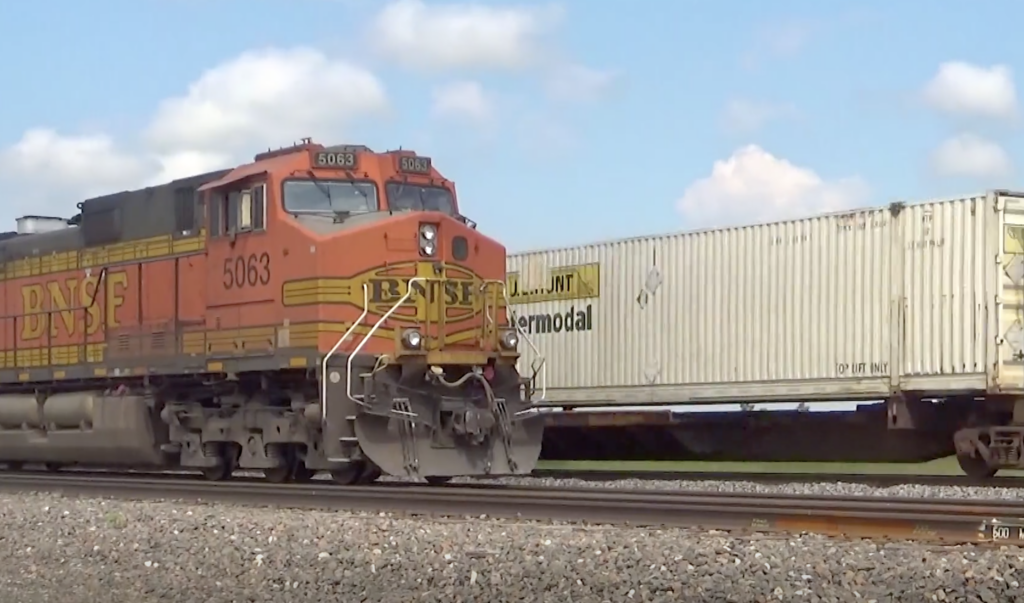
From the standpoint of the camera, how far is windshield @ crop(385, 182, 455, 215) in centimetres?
1517

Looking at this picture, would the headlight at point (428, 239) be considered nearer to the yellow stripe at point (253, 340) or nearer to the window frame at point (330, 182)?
the window frame at point (330, 182)

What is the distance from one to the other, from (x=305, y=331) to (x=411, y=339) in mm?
1085

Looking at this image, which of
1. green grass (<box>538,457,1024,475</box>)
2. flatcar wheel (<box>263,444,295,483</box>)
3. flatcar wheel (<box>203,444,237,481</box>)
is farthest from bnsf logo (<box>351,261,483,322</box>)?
green grass (<box>538,457,1024,475</box>)

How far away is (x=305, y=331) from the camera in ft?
46.3

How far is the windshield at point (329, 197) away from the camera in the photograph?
48.1ft

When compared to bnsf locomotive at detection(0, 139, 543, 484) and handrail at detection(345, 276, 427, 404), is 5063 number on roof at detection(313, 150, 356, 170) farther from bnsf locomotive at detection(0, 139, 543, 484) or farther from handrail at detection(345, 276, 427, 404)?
handrail at detection(345, 276, 427, 404)

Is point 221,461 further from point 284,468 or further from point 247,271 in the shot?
point 247,271

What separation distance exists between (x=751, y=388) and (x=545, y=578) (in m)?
11.7

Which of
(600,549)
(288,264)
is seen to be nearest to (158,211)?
(288,264)

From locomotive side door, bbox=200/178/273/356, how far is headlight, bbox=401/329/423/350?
1.49 meters

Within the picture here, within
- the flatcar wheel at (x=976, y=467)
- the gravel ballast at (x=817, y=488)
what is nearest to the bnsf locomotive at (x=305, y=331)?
the gravel ballast at (x=817, y=488)

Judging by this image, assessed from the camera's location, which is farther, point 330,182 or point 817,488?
point 817,488

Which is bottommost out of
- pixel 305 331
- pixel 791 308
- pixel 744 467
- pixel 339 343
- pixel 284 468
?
pixel 744 467

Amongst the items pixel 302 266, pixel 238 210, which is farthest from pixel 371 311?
pixel 238 210
